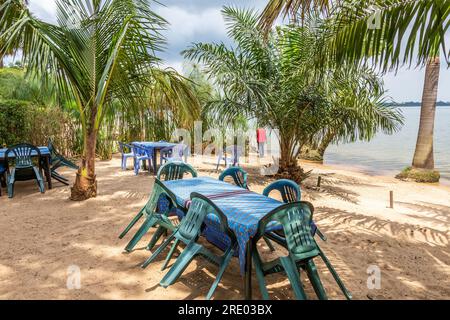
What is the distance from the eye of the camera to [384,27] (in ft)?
11.5

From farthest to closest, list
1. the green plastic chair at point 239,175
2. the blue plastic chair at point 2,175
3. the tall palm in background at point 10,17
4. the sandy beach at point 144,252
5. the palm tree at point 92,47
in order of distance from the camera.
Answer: the blue plastic chair at point 2,175 < the palm tree at point 92,47 < the tall palm in background at point 10,17 < the green plastic chair at point 239,175 < the sandy beach at point 144,252

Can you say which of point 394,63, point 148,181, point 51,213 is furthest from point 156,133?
point 394,63

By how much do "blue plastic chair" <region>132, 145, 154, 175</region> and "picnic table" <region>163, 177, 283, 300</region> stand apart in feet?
15.5

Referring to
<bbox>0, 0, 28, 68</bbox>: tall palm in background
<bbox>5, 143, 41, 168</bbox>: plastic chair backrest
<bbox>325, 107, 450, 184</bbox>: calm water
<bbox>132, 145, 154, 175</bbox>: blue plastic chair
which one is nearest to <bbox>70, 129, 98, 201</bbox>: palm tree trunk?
<bbox>5, 143, 41, 168</bbox>: plastic chair backrest

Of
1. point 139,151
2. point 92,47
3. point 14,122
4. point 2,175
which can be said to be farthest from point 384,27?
point 14,122

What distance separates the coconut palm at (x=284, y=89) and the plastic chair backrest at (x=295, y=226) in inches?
182

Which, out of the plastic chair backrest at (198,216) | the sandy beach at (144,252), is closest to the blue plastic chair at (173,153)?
the sandy beach at (144,252)

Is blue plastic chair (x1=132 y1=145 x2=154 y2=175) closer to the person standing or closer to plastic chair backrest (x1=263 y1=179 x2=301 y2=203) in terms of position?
plastic chair backrest (x1=263 y1=179 x2=301 y2=203)

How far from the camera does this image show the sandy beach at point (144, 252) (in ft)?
8.70

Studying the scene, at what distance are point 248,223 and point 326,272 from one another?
133 cm

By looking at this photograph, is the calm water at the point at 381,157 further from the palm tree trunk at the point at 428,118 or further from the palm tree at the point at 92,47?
the palm tree at the point at 92,47

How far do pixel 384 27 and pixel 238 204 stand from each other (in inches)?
108
